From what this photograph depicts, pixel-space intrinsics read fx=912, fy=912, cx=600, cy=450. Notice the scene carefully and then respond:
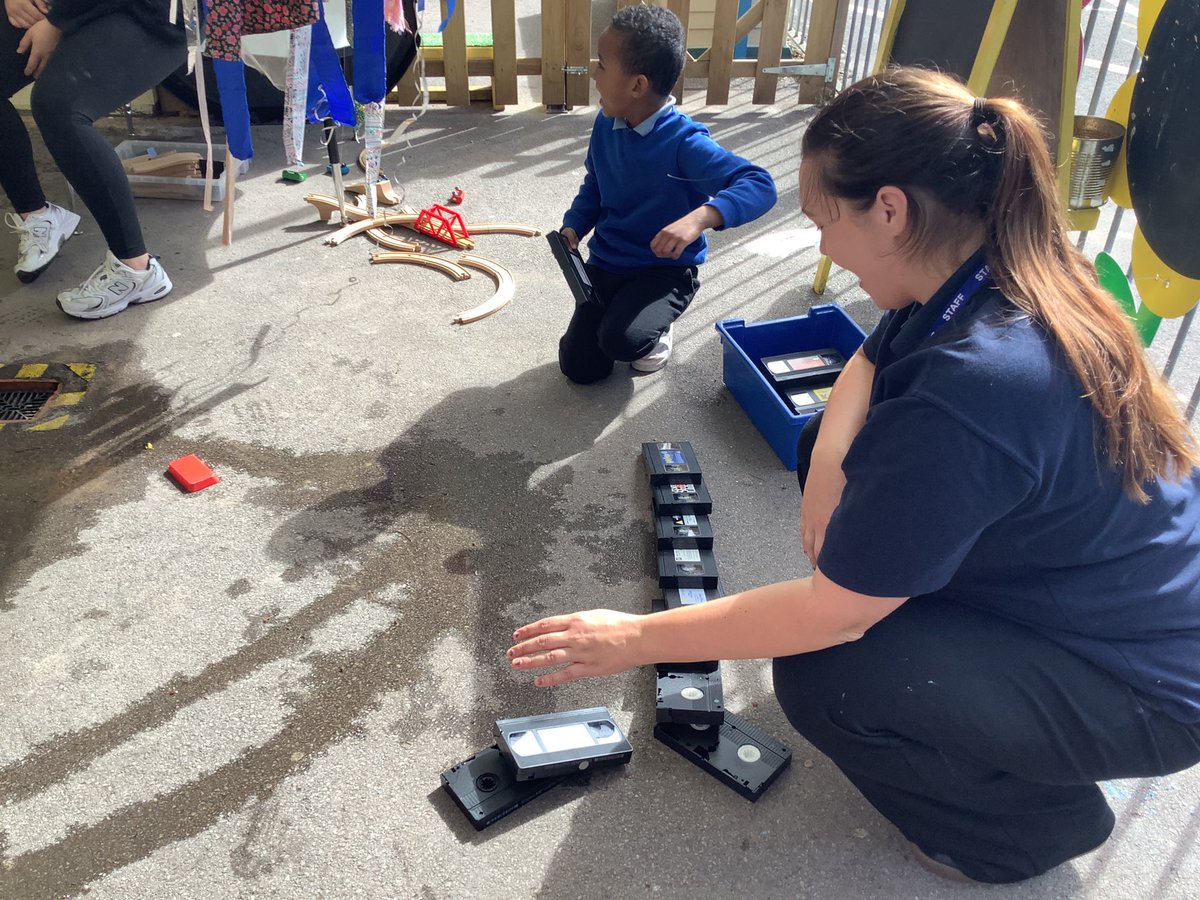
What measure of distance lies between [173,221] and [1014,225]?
3986mm

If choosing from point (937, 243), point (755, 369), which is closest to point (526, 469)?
→ point (755, 369)

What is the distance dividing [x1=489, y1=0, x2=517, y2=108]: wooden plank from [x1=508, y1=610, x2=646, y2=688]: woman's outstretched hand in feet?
15.1

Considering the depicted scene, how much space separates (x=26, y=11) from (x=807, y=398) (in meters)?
3.17

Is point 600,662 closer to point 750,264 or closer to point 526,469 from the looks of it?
point 526,469

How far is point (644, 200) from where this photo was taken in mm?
3096

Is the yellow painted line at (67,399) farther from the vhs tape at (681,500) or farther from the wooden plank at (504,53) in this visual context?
the wooden plank at (504,53)

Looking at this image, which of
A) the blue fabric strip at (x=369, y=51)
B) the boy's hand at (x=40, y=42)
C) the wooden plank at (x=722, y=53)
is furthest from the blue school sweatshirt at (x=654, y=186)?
the wooden plank at (x=722, y=53)

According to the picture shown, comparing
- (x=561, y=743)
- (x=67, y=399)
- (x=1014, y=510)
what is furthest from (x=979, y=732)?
(x=67, y=399)

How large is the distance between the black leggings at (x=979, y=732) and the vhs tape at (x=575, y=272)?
165cm

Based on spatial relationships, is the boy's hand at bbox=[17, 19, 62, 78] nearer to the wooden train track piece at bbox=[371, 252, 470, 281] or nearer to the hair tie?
the wooden train track piece at bbox=[371, 252, 470, 281]

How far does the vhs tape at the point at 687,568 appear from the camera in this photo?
228 cm

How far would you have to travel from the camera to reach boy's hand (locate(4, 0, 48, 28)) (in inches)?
132

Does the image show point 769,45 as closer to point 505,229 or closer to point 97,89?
point 505,229

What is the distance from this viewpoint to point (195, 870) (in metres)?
1.71
